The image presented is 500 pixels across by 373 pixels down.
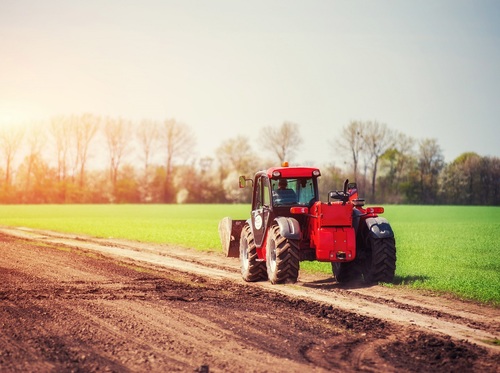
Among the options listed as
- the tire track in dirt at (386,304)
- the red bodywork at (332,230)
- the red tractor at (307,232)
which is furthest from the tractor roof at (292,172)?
the tire track in dirt at (386,304)

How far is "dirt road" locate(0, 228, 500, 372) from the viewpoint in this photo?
24.4 ft

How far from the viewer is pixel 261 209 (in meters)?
14.4

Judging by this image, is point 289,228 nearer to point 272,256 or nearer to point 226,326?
point 272,256

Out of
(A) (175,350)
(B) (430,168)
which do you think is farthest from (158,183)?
(A) (175,350)

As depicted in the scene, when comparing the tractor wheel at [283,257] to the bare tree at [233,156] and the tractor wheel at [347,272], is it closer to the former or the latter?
the tractor wheel at [347,272]

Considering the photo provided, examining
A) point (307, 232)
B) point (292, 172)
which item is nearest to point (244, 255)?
point (307, 232)

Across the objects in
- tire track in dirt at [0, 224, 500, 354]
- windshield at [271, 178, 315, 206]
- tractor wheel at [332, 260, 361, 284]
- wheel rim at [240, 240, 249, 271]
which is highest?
windshield at [271, 178, 315, 206]

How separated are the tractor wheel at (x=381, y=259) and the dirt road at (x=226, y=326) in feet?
1.34

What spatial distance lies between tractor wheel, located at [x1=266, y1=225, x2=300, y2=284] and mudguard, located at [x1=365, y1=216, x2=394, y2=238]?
1.66 metres

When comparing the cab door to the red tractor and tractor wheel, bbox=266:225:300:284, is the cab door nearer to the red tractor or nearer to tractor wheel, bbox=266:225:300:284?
the red tractor

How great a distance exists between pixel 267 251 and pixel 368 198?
235 feet

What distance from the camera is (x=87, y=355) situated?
7.62 m

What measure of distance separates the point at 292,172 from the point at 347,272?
9.17ft

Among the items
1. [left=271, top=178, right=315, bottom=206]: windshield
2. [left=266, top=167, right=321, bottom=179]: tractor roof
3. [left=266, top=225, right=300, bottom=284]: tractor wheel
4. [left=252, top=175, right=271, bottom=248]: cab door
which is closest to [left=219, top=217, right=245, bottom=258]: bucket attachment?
[left=252, top=175, right=271, bottom=248]: cab door
